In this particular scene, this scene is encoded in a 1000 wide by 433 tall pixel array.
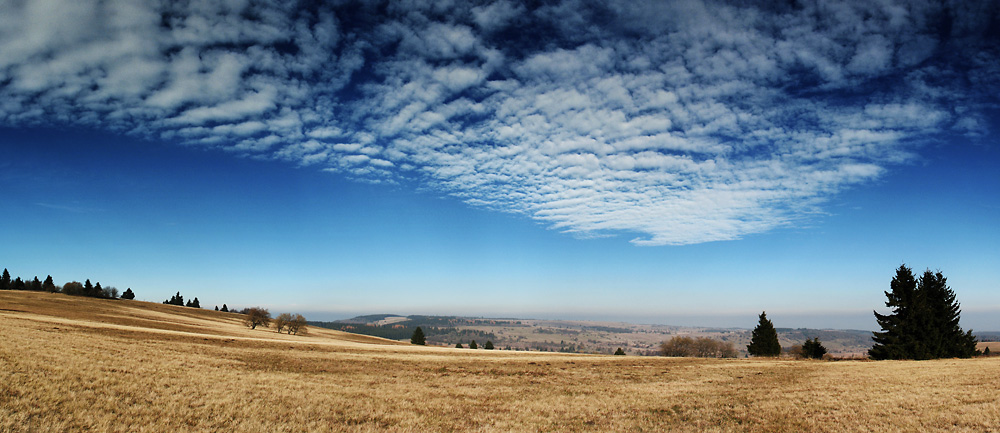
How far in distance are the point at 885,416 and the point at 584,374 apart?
62.3 ft

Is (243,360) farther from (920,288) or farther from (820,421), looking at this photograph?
(920,288)

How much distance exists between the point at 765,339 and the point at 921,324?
1382 inches

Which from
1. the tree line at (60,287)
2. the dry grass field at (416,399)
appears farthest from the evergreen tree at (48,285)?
the dry grass field at (416,399)

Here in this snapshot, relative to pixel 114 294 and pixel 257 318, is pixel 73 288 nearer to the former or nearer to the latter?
pixel 114 294

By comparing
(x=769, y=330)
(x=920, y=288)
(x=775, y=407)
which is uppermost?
(x=920, y=288)

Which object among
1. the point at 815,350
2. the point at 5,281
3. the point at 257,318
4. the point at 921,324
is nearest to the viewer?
the point at 921,324

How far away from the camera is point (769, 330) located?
263 ft

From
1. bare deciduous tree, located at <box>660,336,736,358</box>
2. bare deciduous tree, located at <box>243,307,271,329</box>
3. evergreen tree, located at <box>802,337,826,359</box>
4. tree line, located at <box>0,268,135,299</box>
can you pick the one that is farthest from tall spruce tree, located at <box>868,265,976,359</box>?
tree line, located at <box>0,268,135,299</box>

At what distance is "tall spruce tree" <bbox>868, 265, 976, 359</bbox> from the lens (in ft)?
155

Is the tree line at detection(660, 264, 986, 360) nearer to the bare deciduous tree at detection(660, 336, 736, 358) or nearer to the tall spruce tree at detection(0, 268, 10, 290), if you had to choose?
the bare deciduous tree at detection(660, 336, 736, 358)

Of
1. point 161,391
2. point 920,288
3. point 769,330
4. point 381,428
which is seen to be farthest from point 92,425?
point 769,330

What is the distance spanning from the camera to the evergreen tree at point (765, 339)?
79.8m

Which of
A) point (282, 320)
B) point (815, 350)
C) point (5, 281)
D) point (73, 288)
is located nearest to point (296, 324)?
point (282, 320)

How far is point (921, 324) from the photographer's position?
47625 millimetres
